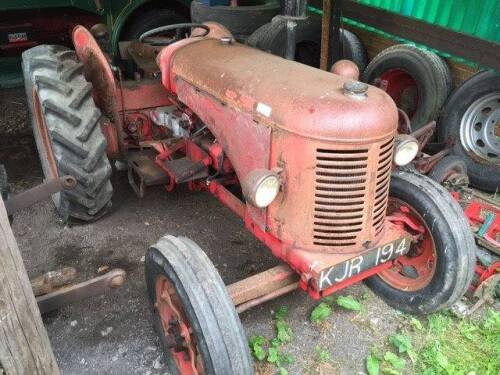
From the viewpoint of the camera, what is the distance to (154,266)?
2.47 m

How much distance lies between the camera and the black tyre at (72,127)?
10.9 feet

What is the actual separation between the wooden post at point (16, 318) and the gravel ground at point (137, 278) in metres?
0.89

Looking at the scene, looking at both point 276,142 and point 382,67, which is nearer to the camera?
point 276,142

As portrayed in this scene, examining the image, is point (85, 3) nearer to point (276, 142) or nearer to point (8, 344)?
point (276, 142)

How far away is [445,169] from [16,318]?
10.7 ft

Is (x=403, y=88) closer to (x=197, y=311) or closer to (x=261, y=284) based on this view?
(x=261, y=284)

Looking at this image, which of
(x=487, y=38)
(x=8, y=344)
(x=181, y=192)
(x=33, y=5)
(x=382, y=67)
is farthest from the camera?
(x=33, y=5)

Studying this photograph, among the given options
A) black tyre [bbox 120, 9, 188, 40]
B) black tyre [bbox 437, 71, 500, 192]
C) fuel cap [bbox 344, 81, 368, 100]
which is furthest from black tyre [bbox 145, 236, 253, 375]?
black tyre [bbox 120, 9, 188, 40]

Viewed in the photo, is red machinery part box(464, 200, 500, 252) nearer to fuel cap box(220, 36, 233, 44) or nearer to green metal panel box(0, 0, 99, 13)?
fuel cap box(220, 36, 233, 44)

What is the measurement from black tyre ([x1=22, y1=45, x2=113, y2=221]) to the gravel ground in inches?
11.8

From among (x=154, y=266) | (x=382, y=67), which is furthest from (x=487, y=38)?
(x=154, y=266)

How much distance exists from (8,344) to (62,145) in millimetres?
1770

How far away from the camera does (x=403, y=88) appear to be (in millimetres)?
5582

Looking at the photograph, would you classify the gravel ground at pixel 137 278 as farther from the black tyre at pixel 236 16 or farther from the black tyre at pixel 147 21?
the black tyre at pixel 147 21
